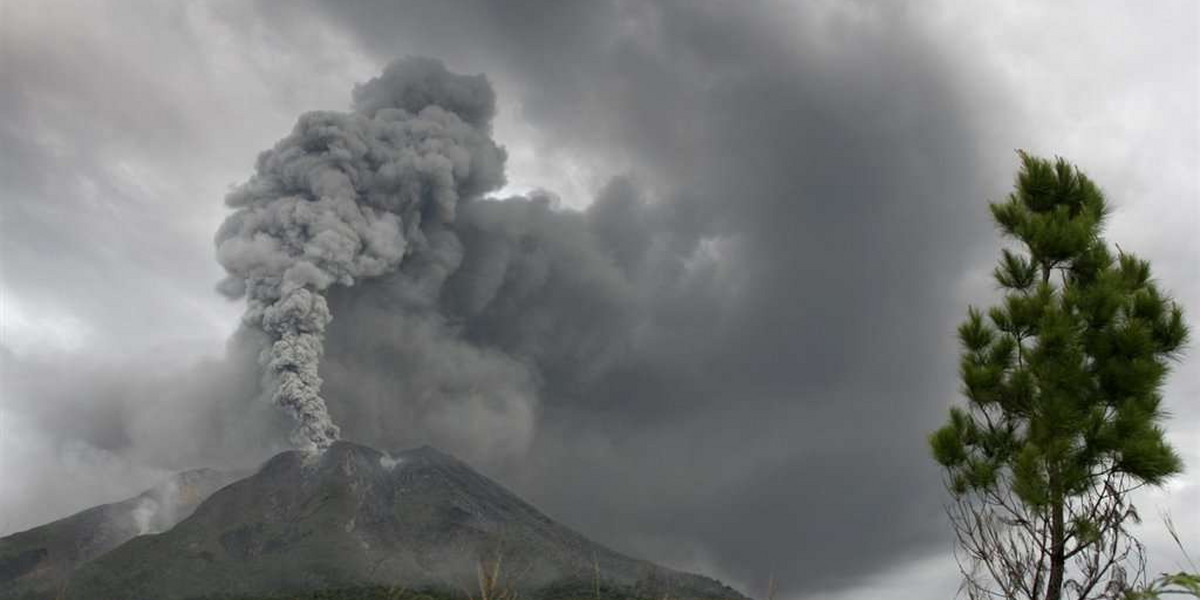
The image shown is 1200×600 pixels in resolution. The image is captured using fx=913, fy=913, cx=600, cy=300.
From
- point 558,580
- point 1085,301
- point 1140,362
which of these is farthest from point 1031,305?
point 558,580

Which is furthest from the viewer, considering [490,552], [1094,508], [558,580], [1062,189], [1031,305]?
[558,580]

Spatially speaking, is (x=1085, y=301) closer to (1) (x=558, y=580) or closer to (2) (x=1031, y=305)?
(2) (x=1031, y=305)

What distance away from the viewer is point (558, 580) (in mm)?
182750

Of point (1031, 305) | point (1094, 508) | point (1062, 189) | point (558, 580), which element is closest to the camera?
point (1094, 508)

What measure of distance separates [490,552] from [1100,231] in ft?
35.4

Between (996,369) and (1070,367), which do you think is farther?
(996,369)

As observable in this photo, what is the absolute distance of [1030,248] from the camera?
12328mm

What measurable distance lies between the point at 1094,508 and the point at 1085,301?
99.6 inches

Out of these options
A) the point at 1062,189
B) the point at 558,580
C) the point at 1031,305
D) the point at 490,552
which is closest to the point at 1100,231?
the point at 1062,189

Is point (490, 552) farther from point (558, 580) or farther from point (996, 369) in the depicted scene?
point (558, 580)

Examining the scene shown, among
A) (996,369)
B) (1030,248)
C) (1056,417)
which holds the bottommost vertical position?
(1056,417)

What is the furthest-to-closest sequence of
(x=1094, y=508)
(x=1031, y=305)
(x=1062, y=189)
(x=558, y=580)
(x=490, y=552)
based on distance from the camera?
(x=558, y=580) < (x=1062, y=189) < (x=1031, y=305) < (x=1094, y=508) < (x=490, y=552)

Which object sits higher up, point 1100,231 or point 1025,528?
point 1100,231

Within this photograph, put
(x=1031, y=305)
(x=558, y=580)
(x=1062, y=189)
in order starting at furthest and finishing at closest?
(x=558, y=580)
(x=1062, y=189)
(x=1031, y=305)
